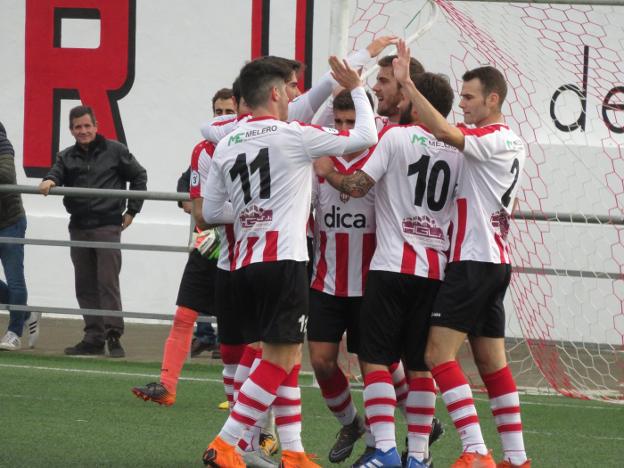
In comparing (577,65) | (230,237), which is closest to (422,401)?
(230,237)

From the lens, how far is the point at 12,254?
1124cm

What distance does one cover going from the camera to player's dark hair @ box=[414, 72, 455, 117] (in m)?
6.41

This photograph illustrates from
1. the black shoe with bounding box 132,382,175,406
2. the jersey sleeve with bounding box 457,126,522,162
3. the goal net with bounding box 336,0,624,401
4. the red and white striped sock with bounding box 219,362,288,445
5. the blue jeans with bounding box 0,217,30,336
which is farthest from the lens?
the goal net with bounding box 336,0,624,401

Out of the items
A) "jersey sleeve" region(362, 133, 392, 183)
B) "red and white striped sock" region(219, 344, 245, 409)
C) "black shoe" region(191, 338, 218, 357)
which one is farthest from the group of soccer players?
"black shoe" region(191, 338, 218, 357)

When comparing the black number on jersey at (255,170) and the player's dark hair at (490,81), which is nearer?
the black number on jersey at (255,170)

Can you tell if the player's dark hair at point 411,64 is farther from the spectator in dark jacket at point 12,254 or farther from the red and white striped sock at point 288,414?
the spectator in dark jacket at point 12,254

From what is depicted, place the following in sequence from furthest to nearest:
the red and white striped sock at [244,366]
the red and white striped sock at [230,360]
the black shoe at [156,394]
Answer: the black shoe at [156,394], the red and white striped sock at [230,360], the red and white striped sock at [244,366]

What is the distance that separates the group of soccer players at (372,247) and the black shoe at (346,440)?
0.8 inches

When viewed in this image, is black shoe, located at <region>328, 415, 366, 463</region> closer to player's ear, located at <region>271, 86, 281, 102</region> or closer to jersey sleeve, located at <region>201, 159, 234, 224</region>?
jersey sleeve, located at <region>201, 159, 234, 224</region>

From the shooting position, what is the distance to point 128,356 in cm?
1138

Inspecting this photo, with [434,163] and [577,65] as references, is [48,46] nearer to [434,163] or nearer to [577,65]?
[577,65]

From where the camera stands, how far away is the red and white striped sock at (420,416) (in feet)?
20.5

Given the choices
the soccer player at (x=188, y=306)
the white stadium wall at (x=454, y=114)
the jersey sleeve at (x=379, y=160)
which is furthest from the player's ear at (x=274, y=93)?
the white stadium wall at (x=454, y=114)

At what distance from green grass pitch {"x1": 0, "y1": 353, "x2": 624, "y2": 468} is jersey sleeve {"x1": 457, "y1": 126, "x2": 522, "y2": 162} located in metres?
1.69
